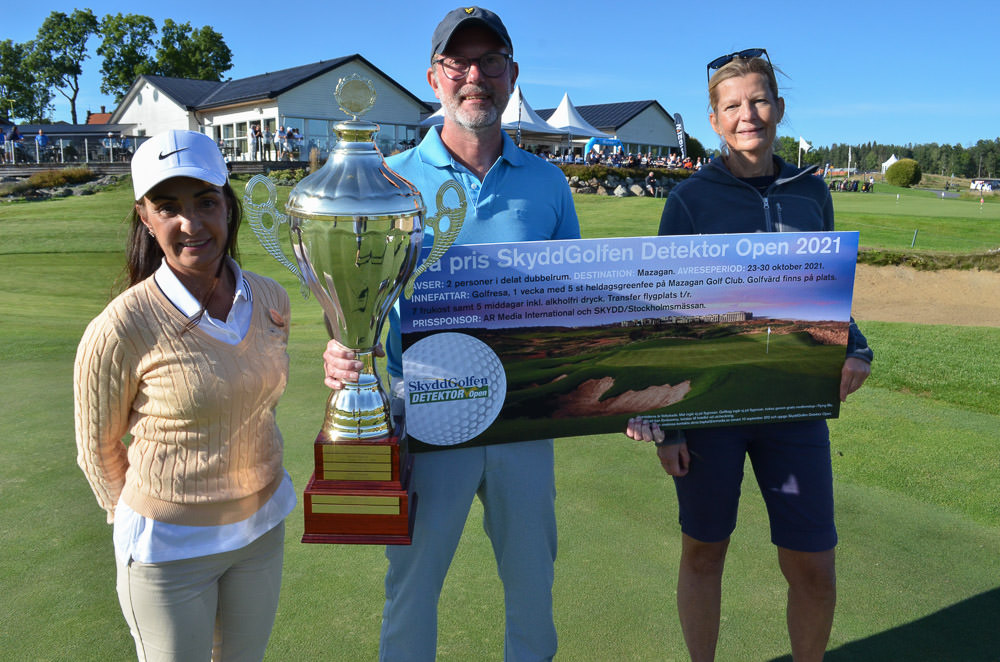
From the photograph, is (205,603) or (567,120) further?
(567,120)

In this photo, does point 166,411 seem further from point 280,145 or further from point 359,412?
point 280,145

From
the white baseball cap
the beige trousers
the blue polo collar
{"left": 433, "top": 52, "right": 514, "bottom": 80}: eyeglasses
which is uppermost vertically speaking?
{"left": 433, "top": 52, "right": 514, "bottom": 80}: eyeglasses

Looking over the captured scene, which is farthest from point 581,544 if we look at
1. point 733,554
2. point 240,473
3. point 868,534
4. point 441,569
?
point 240,473

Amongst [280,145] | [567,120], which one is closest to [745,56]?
[280,145]

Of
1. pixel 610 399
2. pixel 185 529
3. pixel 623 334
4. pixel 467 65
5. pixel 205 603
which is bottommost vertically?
pixel 205 603

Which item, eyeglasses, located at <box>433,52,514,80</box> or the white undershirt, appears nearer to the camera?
the white undershirt

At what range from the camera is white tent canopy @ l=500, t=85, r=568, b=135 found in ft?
89.4

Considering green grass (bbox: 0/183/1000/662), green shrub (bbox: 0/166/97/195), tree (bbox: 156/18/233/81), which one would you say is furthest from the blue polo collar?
tree (bbox: 156/18/233/81)

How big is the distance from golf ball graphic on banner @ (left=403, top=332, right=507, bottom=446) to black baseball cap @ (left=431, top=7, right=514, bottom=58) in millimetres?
865

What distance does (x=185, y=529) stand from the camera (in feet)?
5.41

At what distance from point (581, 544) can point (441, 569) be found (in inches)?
38.8

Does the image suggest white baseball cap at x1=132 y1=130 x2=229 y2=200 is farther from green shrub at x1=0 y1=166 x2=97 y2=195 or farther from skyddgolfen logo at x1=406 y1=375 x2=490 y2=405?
green shrub at x1=0 y1=166 x2=97 y2=195

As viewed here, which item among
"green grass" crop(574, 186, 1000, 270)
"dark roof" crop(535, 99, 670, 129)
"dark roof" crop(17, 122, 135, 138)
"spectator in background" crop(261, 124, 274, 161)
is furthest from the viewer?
"dark roof" crop(535, 99, 670, 129)

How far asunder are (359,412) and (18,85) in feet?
221
